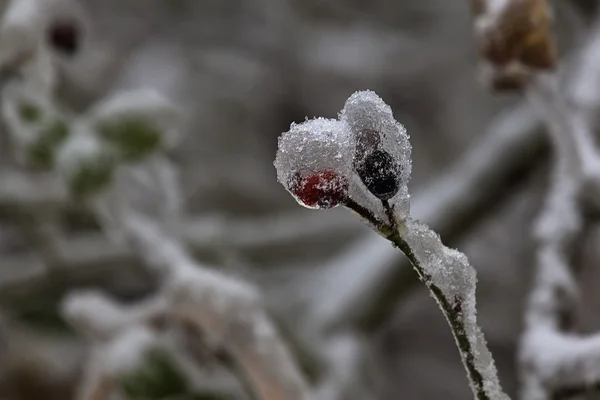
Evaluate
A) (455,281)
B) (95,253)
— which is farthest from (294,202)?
(455,281)

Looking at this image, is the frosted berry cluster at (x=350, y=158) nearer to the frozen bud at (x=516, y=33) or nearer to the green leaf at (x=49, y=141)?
the frozen bud at (x=516, y=33)

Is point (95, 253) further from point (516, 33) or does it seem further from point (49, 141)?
point (516, 33)

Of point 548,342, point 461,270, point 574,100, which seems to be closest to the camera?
point 461,270

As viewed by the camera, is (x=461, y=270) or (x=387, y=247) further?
(x=387, y=247)

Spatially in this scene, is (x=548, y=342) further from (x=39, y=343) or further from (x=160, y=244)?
(x=39, y=343)

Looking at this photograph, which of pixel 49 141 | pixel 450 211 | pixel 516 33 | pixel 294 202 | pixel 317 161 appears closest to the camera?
pixel 317 161

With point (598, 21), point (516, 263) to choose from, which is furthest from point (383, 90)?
point (598, 21)
